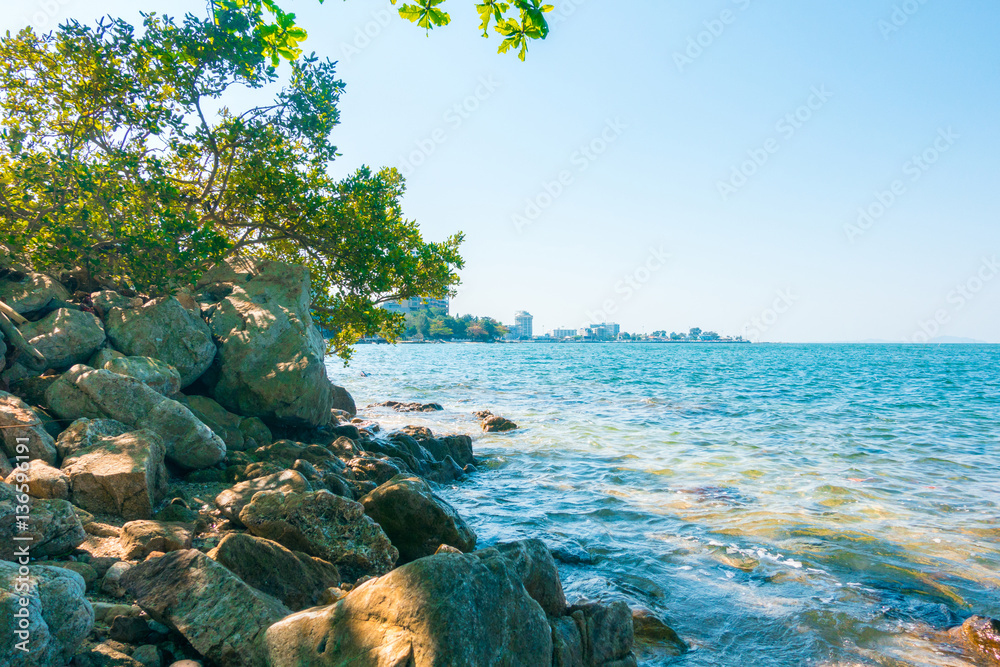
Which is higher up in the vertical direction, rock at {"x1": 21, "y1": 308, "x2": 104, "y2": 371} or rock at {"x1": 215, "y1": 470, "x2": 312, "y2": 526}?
rock at {"x1": 21, "y1": 308, "x2": 104, "y2": 371}

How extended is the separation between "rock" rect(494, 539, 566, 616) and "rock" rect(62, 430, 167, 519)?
4.24 metres

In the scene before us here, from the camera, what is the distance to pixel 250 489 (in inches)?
265

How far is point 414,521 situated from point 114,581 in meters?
3.24

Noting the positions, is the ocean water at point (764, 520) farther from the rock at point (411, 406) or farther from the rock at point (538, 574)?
the rock at point (411, 406)

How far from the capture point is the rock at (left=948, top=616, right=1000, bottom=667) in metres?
5.77

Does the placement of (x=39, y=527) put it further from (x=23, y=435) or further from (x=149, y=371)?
(x=149, y=371)

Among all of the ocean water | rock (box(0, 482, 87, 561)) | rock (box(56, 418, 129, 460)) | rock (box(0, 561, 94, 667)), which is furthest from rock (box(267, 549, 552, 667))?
rock (box(56, 418, 129, 460))

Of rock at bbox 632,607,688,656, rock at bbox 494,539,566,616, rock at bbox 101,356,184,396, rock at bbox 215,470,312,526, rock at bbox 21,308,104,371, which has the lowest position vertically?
rock at bbox 632,607,688,656

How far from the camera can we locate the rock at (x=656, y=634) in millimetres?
5970

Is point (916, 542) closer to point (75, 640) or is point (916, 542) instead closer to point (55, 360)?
point (75, 640)

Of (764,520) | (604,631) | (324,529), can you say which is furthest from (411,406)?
(604,631)

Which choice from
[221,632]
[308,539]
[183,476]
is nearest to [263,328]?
[183,476]

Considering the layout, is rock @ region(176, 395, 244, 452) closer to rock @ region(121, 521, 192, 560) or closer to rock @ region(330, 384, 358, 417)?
rock @ region(121, 521, 192, 560)

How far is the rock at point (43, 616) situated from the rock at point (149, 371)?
17.9 feet
